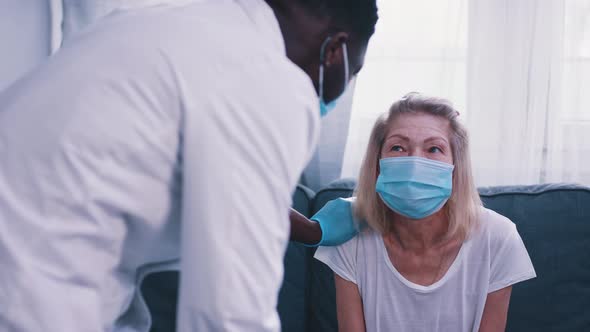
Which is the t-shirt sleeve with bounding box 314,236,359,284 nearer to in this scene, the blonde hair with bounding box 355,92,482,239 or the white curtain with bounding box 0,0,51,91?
the blonde hair with bounding box 355,92,482,239

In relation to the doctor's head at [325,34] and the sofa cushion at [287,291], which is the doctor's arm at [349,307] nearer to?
the sofa cushion at [287,291]

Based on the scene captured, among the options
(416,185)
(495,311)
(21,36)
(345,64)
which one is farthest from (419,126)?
(21,36)

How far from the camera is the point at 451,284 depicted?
5.33 ft

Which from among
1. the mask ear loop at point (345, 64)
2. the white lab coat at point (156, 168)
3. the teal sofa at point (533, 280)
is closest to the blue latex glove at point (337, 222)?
the teal sofa at point (533, 280)

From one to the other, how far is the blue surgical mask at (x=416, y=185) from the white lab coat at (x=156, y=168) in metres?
0.86

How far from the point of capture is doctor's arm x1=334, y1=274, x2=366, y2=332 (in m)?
1.65

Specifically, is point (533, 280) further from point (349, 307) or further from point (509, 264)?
point (349, 307)

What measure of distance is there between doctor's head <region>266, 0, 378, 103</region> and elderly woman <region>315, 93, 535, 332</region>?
0.70 metres

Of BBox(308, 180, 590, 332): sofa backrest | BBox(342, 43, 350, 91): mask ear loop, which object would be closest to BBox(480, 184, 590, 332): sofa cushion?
BBox(308, 180, 590, 332): sofa backrest

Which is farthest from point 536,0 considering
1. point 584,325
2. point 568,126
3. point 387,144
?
point 584,325

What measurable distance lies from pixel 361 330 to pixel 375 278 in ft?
0.46

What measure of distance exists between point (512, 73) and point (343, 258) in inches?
35.6

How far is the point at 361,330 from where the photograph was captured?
65.2 inches

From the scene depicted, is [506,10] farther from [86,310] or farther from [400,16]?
[86,310]
